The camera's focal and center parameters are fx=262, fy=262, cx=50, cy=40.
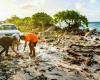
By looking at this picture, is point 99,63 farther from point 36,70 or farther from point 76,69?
point 36,70

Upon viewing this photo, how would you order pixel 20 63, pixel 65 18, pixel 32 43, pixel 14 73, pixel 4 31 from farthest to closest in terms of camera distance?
pixel 65 18 → pixel 4 31 → pixel 32 43 → pixel 20 63 → pixel 14 73

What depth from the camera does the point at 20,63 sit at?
561 inches

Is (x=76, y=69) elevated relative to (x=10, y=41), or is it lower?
lower

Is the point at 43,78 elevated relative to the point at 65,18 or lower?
lower

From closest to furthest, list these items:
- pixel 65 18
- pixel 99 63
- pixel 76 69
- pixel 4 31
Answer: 1. pixel 76 69
2. pixel 99 63
3. pixel 4 31
4. pixel 65 18

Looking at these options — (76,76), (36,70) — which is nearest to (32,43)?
(36,70)

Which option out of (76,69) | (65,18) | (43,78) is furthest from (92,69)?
(65,18)

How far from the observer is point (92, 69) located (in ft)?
43.4

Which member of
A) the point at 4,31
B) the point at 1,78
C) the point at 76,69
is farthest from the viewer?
the point at 4,31

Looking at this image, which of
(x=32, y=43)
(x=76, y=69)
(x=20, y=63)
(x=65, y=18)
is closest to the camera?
(x=76, y=69)

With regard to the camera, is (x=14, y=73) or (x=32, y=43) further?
(x=32, y=43)

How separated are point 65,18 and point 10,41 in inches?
1353

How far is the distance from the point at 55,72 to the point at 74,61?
3.17m

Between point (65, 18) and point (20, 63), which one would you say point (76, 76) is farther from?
point (65, 18)
